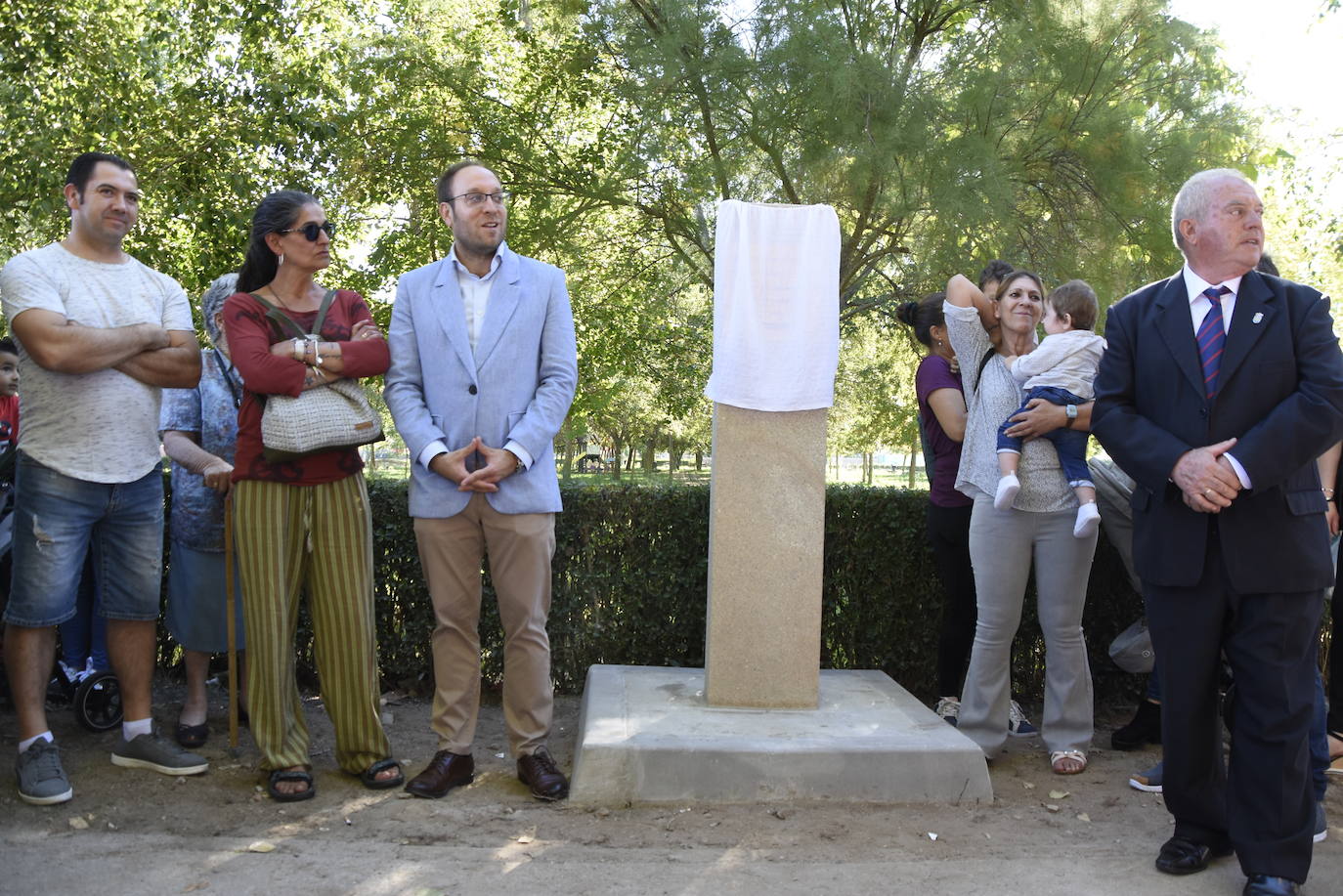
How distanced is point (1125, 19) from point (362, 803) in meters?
8.76

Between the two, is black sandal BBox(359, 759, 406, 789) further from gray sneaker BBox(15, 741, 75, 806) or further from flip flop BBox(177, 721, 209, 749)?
gray sneaker BBox(15, 741, 75, 806)

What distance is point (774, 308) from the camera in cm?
487

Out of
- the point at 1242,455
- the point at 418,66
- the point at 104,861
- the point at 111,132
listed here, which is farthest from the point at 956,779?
the point at 418,66

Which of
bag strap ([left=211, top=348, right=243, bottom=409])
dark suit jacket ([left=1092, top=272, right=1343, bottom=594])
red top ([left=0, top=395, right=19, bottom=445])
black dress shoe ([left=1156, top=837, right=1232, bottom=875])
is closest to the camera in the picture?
dark suit jacket ([left=1092, top=272, right=1343, bottom=594])

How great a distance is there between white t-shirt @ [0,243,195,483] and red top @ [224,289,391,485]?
0.43 meters

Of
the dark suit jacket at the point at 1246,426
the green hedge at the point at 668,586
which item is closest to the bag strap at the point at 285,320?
the green hedge at the point at 668,586

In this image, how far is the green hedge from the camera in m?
5.81

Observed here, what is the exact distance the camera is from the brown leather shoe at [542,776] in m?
4.29

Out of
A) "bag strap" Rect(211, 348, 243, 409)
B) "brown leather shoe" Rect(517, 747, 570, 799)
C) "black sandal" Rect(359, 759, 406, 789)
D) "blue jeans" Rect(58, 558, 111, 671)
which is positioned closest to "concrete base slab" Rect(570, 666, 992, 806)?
"brown leather shoe" Rect(517, 747, 570, 799)

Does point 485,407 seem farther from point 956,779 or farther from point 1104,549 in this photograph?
point 1104,549

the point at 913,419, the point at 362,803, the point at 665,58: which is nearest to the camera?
the point at 362,803

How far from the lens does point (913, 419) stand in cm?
1227

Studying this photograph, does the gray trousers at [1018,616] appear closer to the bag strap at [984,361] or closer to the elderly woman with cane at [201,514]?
the bag strap at [984,361]

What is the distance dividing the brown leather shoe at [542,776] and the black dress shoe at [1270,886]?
2342 millimetres
